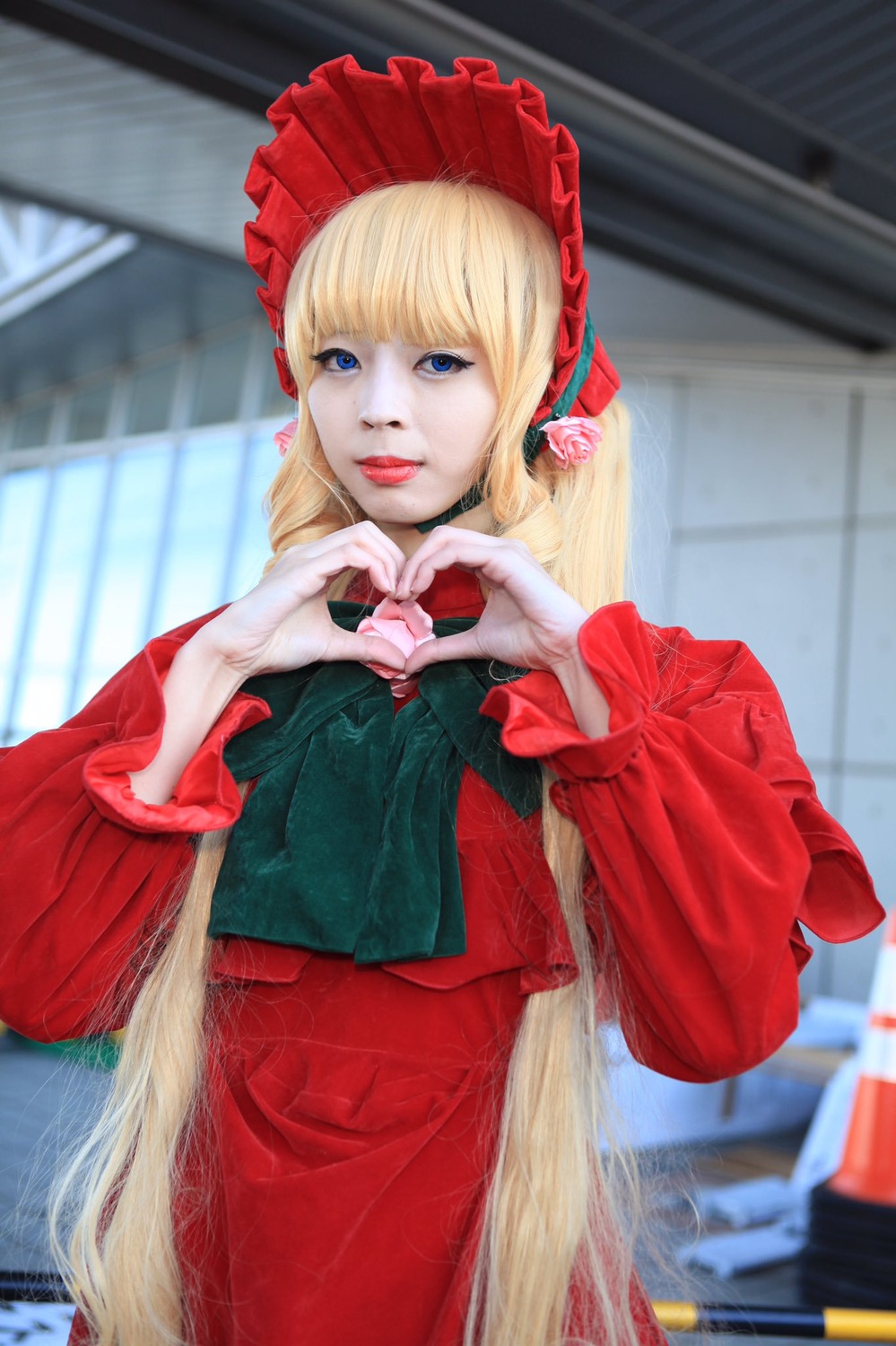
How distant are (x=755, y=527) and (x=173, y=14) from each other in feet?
12.8

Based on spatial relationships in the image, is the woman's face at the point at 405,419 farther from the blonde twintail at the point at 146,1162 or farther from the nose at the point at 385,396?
the blonde twintail at the point at 146,1162

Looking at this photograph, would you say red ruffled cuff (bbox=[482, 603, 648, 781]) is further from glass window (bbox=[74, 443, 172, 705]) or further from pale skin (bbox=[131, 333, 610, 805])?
glass window (bbox=[74, 443, 172, 705])

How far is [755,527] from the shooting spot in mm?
5992

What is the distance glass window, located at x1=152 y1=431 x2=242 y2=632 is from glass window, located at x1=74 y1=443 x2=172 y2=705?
19 cm

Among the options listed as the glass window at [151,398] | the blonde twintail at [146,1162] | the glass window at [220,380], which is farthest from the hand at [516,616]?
the glass window at [151,398]

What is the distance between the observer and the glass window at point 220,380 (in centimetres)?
912

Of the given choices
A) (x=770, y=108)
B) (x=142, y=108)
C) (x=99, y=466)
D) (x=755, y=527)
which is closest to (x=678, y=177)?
(x=770, y=108)

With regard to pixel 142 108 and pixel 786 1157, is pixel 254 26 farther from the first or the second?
pixel 786 1157

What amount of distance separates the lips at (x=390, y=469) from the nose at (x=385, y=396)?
0.03m

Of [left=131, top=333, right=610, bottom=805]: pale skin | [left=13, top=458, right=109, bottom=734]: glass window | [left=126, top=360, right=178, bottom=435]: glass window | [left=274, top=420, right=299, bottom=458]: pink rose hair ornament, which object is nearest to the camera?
[left=131, top=333, right=610, bottom=805]: pale skin

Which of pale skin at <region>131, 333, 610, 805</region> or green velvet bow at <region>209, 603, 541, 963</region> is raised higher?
pale skin at <region>131, 333, 610, 805</region>

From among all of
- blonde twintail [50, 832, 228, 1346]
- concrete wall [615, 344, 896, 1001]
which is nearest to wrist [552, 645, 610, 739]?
blonde twintail [50, 832, 228, 1346]

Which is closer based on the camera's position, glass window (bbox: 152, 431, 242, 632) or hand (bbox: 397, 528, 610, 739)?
hand (bbox: 397, 528, 610, 739)

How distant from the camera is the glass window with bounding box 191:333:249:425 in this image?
912 cm
